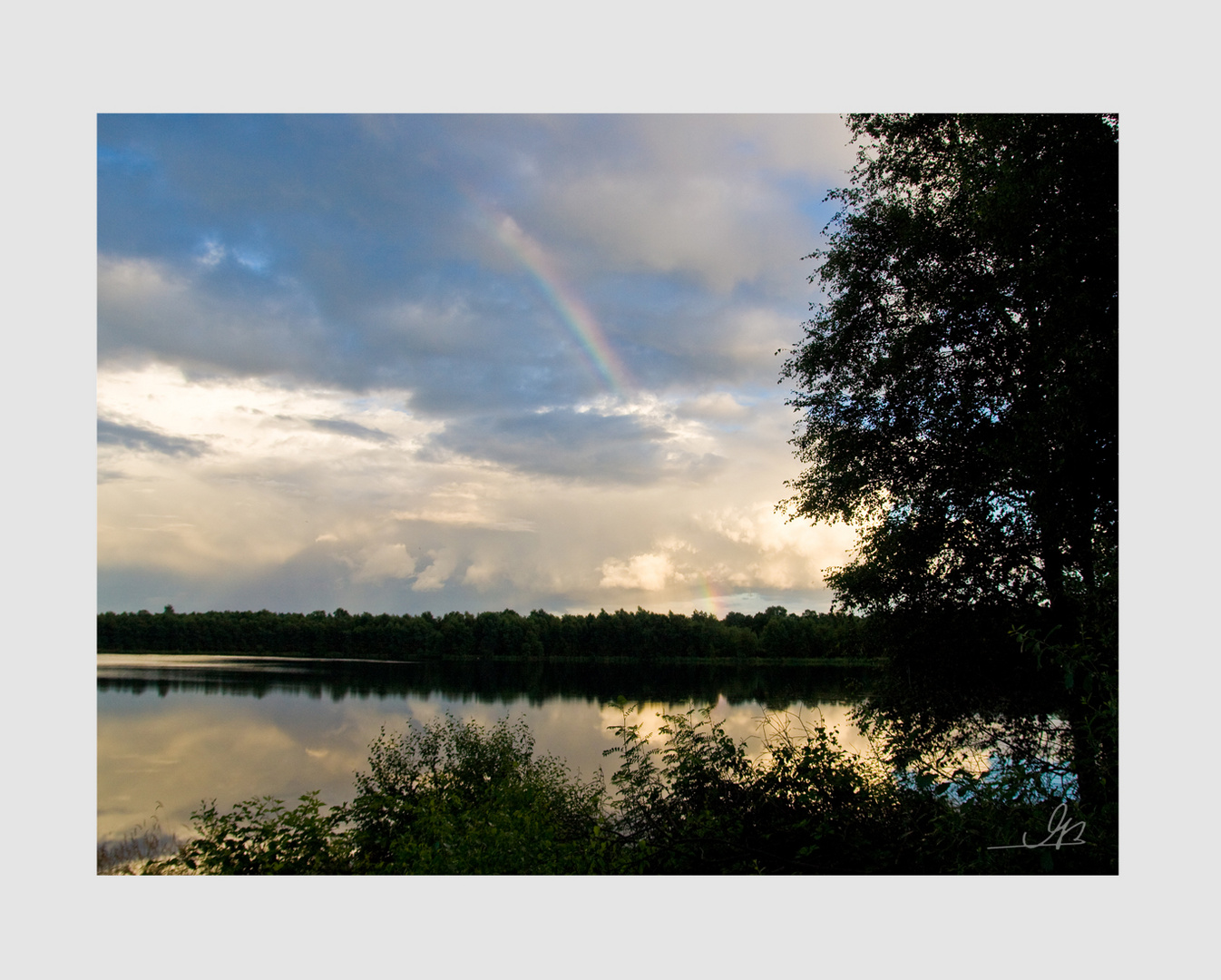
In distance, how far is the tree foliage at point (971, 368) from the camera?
5926 mm

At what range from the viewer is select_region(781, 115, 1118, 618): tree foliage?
593cm

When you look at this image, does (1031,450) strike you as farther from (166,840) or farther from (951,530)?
(166,840)

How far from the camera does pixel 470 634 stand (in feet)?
62.4

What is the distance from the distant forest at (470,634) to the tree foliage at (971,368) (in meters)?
4.64

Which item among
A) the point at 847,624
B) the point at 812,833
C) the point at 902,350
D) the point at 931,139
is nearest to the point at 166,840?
the point at 812,833

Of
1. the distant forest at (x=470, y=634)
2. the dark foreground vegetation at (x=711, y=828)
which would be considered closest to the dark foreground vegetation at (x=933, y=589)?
the dark foreground vegetation at (x=711, y=828)

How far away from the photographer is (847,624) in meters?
7.74

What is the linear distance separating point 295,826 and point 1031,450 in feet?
23.9

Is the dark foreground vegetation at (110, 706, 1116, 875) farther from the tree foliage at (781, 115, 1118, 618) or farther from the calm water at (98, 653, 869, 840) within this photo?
the tree foliage at (781, 115, 1118, 618)
